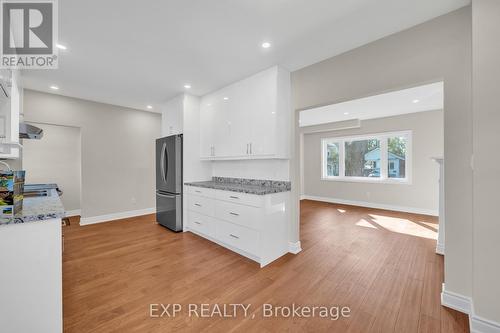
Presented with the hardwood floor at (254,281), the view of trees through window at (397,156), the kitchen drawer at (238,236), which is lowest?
the hardwood floor at (254,281)

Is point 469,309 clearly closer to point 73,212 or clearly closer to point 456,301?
point 456,301

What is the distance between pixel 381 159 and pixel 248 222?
5082mm

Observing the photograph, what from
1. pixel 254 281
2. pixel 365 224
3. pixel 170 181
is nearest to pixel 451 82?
pixel 254 281

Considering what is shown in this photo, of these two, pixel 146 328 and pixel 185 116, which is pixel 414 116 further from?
pixel 146 328

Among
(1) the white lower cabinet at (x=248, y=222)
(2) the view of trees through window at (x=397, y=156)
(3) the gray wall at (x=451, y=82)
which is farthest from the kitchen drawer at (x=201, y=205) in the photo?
(2) the view of trees through window at (x=397, y=156)

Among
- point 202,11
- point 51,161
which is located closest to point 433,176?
point 202,11

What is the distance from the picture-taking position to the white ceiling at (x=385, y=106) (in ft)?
12.2

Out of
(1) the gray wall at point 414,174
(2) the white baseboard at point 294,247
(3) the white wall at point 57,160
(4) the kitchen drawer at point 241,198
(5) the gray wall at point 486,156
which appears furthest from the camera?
(1) the gray wall at point 414,174

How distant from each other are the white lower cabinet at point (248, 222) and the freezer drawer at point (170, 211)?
641 mm

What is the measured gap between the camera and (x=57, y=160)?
4617 mm

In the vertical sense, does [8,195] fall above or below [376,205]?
above

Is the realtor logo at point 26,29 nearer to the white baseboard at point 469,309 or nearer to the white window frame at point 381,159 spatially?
the white baseboard at point 469,309

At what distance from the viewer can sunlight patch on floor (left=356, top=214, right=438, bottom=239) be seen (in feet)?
11.9

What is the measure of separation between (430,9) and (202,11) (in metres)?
1.99
